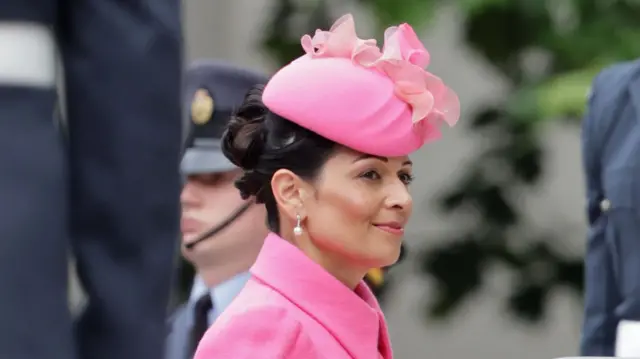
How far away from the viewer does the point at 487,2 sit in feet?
10.6

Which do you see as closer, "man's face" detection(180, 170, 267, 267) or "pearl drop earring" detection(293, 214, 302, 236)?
"pearl drop earring" detection(293, 214, 302, 236)

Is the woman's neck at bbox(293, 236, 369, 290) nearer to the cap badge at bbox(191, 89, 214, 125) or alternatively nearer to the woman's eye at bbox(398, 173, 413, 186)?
the woman's eye at bbox(398, 173, 413, 186)

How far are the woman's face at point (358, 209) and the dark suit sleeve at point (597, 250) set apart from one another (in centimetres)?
56

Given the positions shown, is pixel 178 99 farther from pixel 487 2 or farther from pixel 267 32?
pixel 267 32

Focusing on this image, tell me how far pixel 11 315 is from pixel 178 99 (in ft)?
0.58

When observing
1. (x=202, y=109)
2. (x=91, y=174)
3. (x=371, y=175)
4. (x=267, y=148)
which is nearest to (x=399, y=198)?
(x=371, y=175)

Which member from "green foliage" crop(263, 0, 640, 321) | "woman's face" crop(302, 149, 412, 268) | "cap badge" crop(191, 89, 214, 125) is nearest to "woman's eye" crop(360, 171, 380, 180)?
"woman's face" crop(302, 149, 412, 268)

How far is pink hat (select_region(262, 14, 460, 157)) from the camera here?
4.18ft

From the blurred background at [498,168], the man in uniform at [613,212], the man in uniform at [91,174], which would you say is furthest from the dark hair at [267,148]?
the blurred background at [498,168]

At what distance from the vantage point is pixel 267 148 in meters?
1.36

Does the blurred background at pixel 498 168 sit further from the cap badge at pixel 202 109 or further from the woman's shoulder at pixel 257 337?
the woman's shoulder at pixel 257 337

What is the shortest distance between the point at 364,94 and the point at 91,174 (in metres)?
0.44

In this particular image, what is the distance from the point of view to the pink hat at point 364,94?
128cm

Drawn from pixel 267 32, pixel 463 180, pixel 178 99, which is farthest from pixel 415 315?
pixel 178 99
